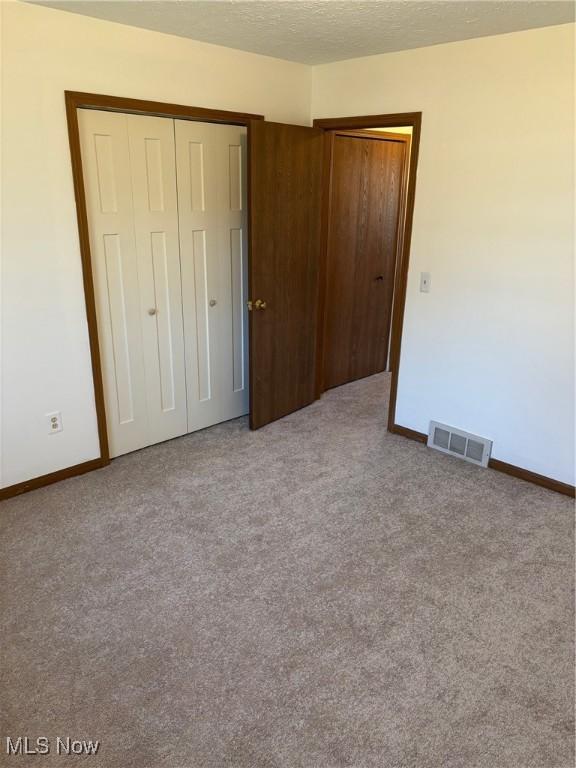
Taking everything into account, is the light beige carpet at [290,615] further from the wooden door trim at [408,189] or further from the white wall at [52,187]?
the wooden door trim at [408,189]

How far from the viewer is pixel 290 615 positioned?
7.43 ft

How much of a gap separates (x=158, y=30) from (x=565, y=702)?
3.47 metres

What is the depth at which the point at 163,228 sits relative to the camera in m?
3.32

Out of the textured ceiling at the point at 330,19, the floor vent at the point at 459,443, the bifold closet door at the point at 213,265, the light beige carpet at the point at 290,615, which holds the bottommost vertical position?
the light beige carpet at the point at 290,615

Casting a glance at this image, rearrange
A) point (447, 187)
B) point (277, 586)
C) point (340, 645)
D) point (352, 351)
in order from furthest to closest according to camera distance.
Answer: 1. point (352, 351)
2. point (447, 187)
3. point (277, 586)
4. point (340, 645)

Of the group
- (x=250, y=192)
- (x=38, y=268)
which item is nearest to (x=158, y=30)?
(x=250, y=192)

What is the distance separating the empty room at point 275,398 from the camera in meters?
1.93

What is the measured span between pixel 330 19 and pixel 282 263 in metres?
1.45

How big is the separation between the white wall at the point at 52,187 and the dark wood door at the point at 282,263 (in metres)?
0.45

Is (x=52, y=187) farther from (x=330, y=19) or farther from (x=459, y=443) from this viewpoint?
(x=459, y=443)

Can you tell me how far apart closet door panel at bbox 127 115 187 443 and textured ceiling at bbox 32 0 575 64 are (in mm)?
538

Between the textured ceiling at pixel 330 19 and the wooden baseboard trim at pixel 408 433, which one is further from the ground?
the textured ceiling at pixel 330 19

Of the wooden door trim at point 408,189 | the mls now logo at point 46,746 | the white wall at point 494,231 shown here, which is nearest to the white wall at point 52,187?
the wooden door trim at point 408,189

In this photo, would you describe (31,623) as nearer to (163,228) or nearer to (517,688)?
(517,688)
